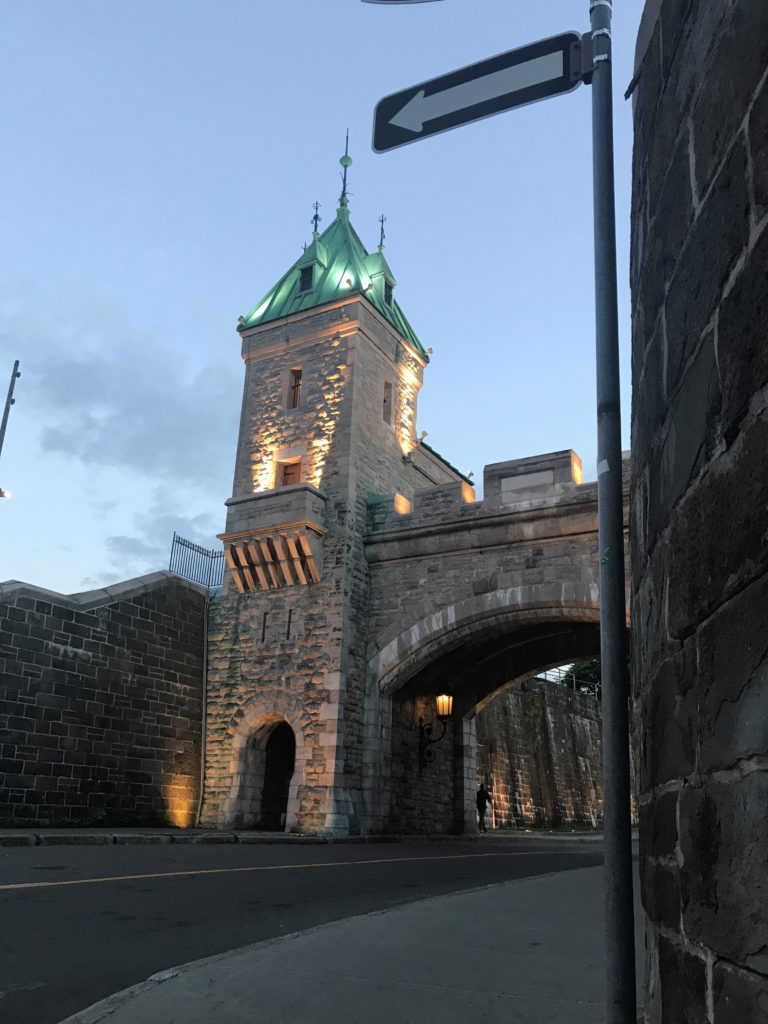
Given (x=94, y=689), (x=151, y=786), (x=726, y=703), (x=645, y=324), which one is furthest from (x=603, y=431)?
(x=151, y=786)

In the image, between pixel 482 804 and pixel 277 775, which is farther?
pixel 482 804

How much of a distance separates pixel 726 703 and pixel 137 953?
412 centimetres

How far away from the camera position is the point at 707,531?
4.90ft

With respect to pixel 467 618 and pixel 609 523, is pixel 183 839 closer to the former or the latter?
pixel 467 618

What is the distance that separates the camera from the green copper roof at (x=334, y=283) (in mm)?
19656

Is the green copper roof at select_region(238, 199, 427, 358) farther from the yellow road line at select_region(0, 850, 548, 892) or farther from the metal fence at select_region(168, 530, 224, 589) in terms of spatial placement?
the yellow road line at select_region(0, 850, 548, 892)

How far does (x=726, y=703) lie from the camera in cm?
135

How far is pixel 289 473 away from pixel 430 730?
653 centimetres

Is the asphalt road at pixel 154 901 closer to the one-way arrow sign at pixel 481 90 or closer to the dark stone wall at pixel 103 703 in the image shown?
the one-way arrow sign at pixel 481 90

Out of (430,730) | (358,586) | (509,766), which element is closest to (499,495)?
(358,586)

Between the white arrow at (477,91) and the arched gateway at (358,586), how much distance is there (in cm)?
1242

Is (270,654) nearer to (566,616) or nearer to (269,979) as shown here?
(566,616)

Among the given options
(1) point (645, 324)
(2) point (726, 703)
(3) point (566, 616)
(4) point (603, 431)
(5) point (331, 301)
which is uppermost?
(5) point (331, 301)

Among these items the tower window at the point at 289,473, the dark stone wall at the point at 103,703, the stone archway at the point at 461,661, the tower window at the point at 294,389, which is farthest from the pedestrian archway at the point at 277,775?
the tower window at the point at 294,389
